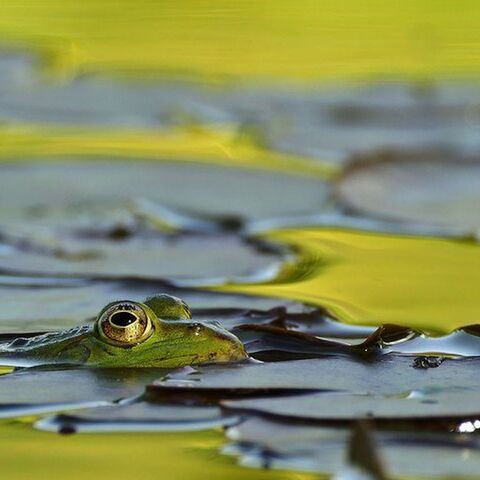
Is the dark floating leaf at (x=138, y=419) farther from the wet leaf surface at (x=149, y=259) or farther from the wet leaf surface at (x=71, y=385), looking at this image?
the wet leaf surface at (x=149, y=259)

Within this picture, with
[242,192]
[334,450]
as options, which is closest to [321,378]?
[334,450]

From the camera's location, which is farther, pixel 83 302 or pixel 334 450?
pixel 83 302

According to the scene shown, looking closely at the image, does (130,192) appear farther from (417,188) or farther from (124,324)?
(124,324)

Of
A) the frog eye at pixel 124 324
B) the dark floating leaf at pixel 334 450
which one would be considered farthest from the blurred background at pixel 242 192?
the frog eye at pixel 124 324

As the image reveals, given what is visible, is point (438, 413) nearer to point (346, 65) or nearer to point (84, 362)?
point (84, 362)

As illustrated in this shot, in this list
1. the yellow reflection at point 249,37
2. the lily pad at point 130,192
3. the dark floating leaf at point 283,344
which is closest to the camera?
the dark floating leaf at point 283,344
